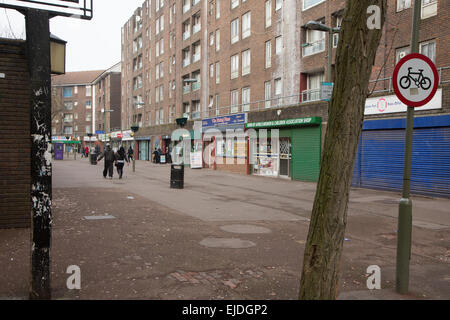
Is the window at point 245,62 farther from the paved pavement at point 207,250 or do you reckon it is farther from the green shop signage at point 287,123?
the paved pavement at point 207,250

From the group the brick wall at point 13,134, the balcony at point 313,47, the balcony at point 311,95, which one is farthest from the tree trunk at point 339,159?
the balcony at point 313,47

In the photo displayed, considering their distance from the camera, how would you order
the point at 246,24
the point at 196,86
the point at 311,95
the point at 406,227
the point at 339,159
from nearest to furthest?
the point at 339,159 < the point at 406,227 < the point at 311,95 < the point at 246,24 < the point at 196,86

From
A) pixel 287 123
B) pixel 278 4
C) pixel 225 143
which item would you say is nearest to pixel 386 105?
pixel 287 123

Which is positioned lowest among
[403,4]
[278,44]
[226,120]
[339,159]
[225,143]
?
[339,159]

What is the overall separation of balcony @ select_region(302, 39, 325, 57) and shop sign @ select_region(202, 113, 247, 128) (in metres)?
6.28

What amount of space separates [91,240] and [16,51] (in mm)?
3885

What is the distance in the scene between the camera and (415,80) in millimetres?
4750

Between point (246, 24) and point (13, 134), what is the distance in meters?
24.7

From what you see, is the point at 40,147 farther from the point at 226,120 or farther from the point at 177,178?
the point at 226,120

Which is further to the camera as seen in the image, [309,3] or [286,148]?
[286,148]

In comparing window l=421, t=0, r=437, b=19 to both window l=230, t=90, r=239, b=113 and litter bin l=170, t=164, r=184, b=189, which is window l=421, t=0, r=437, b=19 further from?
window l=230, t=90, r=239, b=113

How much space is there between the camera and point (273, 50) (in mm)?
26062

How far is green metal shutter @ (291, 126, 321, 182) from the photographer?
67.4ft
